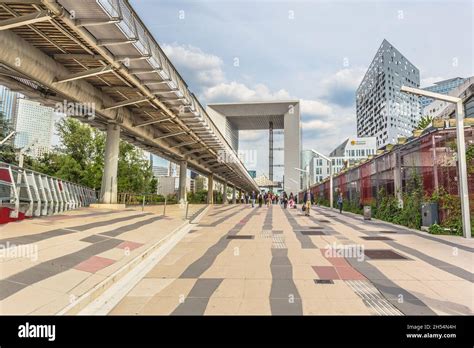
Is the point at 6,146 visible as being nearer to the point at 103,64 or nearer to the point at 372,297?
the point at 103,64

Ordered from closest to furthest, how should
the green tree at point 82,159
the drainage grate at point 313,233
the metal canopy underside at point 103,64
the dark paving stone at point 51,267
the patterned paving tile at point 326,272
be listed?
the dark paving stone at point 51,267
the patterned paving tile at point 326,272
the metal canopy underside at point 103,64
the drainage grate at point 313,233
the green tree at point 82,159

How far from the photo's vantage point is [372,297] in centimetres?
499

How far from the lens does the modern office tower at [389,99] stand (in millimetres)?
123381

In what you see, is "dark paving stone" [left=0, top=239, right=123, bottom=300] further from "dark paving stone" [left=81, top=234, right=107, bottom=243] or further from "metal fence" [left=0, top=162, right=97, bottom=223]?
"metal fence" [left=0, top=162, right=97, bottom=223]

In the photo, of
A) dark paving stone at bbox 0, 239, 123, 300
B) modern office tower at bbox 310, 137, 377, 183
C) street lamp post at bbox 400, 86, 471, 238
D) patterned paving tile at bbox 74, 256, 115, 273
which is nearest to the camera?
dark paving stone at bbox 0, 239, 123, 300

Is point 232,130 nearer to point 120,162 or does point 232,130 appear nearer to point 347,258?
point 120,162

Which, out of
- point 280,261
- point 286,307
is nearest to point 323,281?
point 286,307

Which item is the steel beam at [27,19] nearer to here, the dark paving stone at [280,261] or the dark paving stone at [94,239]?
the dark paving stone at [94,239]

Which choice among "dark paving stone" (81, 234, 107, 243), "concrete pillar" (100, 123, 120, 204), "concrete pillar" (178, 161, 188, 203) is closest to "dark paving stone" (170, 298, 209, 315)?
"dark paving stone" (81, 234, 107, 243)

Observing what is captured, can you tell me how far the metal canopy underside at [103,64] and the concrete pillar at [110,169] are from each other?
99 cm

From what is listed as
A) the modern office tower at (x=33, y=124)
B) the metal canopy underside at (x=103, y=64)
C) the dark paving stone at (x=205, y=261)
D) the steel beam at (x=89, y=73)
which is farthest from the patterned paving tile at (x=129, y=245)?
the modern office tower at (x=33, y=124)

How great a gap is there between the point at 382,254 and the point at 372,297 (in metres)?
3.73

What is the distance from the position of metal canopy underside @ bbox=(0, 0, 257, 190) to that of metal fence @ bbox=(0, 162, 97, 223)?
4.60m

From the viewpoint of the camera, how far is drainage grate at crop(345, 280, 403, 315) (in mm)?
4401
